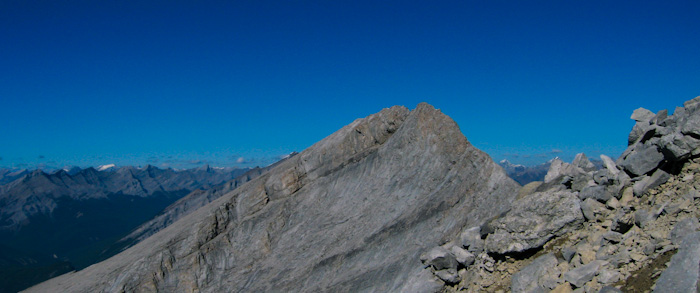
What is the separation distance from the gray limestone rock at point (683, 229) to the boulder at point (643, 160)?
22.7 feet

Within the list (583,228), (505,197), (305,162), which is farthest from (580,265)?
(305,162)

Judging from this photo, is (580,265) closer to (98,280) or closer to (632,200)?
(632,200)

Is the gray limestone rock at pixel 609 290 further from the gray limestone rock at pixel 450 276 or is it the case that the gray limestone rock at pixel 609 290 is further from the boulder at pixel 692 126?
the gray limestone rock at pixel 450 276

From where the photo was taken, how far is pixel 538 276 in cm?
2695

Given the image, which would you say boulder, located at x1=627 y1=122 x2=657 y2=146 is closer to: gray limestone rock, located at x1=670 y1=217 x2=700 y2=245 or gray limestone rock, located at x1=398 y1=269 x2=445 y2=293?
gray limestone rock, located at x1=670 y1=217 x2=700 y2=245

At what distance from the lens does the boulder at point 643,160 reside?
89.7ft

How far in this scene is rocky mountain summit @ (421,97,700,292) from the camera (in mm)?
21266

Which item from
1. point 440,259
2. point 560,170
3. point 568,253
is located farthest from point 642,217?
point 440,259

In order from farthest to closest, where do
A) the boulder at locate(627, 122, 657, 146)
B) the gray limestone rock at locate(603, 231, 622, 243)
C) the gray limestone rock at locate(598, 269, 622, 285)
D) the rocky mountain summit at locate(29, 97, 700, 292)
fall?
the boulder at locate(627, 122, 657, 146) → the gray limestone rock at locate(603, 231, 622, 243) → the rocky mountain summit at locate(29, 97, 700, 292) → the gray limestone rock at locate(598, 269, 622, 285)

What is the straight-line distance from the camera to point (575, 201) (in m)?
→ 29.7

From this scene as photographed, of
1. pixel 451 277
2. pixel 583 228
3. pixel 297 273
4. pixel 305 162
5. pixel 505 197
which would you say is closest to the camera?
pixel 583 228

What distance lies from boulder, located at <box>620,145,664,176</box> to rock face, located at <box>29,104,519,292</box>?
11474mm

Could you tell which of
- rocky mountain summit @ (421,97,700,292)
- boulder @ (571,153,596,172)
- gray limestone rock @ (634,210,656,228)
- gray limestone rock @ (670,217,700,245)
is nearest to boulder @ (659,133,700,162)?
rocky mountain summit @ (421,97,700,292)

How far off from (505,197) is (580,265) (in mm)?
13919
